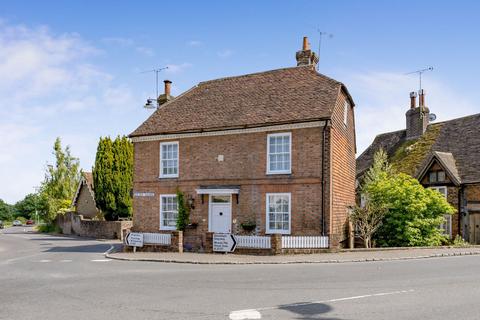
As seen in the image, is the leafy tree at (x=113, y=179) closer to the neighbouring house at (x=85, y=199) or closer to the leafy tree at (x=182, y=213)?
the neighbouring house at (x=85, y=199)

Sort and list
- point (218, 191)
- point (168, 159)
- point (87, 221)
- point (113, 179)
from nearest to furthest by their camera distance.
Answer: point (218, 191) → point (168, 159) → point (113, 179) → point (87, 221)

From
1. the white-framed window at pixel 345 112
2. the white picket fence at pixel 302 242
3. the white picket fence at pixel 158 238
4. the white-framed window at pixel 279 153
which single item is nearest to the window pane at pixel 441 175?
the white-framed window at pixel 345 112

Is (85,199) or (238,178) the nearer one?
(238,178)

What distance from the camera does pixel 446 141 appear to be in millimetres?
34188

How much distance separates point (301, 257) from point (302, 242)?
4.49ft

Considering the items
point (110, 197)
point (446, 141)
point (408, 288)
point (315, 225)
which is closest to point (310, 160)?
point (315, 225)

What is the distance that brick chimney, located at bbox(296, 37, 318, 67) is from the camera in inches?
1051

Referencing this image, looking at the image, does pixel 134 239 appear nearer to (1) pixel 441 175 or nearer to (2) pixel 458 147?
(1) pixel 441 175

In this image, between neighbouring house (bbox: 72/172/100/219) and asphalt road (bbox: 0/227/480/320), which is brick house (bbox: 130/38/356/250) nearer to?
asphalt road (bbox: 0/227/480/320)

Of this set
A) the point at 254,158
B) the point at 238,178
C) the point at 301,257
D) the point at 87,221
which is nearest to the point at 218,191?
the point at 238,178

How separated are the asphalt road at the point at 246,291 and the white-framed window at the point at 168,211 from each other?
7.60 metres

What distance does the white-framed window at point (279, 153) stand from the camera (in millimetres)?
21984

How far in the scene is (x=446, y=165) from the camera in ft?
96.9

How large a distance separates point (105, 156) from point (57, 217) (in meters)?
15.9
